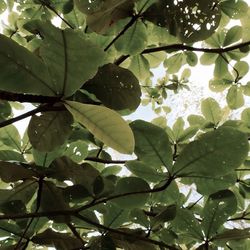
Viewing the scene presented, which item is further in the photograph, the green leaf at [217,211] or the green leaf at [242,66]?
the green leaf at [242,66]

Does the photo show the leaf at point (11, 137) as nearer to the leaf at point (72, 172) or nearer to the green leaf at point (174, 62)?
the leaf at point (72, 172)

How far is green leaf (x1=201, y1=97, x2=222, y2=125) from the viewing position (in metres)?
1.38

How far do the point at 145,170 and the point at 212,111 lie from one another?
636 mm

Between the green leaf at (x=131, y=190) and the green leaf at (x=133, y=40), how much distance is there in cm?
43

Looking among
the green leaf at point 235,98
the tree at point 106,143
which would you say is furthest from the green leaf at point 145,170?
the green leaf at point 235,98

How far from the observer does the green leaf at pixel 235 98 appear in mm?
1584

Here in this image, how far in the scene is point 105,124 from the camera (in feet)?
1.86

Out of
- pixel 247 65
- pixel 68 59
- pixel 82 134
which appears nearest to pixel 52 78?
pixel 68 59

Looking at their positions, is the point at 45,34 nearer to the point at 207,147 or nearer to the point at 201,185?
the point at 207,147

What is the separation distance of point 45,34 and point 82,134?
73 centimetres

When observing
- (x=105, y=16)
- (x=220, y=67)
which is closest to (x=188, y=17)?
(x=105, y=16)

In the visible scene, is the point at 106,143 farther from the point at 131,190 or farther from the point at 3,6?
the point at 3,6

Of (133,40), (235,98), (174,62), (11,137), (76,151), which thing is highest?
(174,62)

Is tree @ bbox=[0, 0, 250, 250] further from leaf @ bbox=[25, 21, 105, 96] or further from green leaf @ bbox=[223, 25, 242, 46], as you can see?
green leaf @ bbox=[223, 25, 242, 46]
